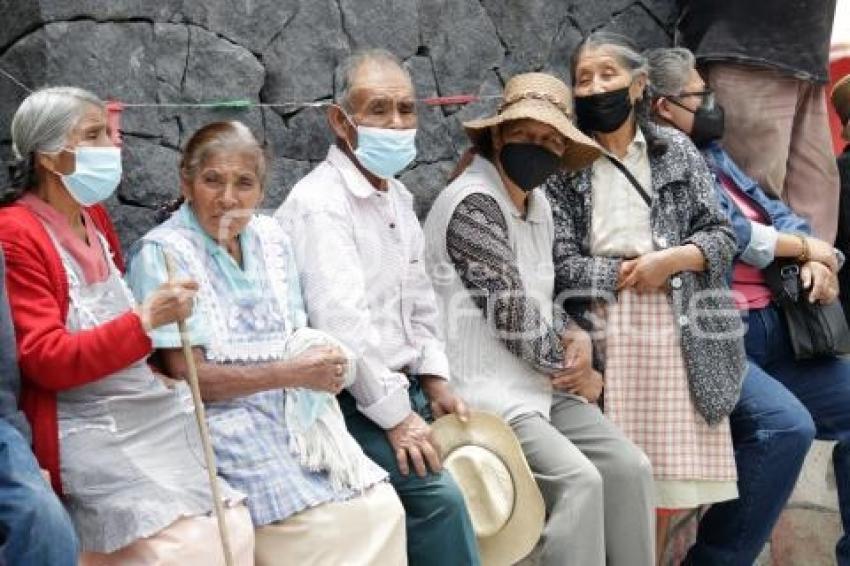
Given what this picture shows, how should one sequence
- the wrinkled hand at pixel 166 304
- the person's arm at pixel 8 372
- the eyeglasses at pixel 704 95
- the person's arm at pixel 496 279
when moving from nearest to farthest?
the person's arm at pixel 8 372 → the wrinkled hand at pixel 166 304 → the person's arm at pixel 496 279 → the eyeglasses at pixel 704 95

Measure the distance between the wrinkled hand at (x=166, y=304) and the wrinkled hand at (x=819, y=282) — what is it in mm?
2783

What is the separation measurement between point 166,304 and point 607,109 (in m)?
2.15

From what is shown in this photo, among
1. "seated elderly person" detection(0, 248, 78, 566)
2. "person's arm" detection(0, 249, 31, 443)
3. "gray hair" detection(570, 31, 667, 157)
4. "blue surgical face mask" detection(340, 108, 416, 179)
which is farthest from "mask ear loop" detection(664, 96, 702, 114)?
"seated elderly person" detection(0, 248, 78, 566)

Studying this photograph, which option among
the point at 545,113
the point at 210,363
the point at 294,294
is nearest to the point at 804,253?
the point at 545,113

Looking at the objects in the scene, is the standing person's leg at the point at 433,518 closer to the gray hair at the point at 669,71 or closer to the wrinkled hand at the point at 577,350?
the wrinkled hand at the point at 577,350

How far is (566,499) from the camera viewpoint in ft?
14.7

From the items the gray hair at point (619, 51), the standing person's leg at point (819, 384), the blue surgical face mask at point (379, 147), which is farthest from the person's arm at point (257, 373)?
the standing person's leg at point (819, 384)

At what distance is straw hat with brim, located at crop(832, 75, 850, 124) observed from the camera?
6.19 meters

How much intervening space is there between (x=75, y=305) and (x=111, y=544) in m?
0.65

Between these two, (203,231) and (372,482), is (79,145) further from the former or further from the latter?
(372,482)

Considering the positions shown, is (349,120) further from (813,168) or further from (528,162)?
(813,168)

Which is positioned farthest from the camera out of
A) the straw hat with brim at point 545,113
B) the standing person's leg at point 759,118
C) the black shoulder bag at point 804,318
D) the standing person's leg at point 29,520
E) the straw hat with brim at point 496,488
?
the standing person's leg at point 759,118

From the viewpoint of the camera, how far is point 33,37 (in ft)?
14.5

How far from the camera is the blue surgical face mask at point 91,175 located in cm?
382
